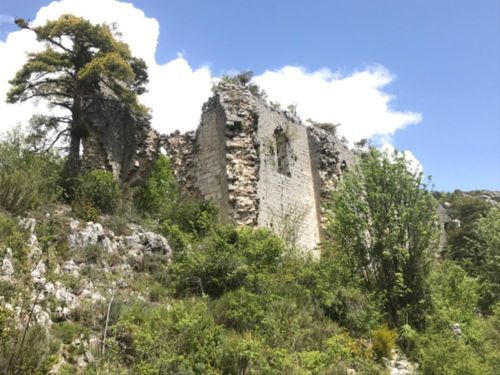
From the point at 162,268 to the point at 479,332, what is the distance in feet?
21.4

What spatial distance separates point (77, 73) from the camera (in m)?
14.9

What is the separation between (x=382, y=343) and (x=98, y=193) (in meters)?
7.38

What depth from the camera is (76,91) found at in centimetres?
1520

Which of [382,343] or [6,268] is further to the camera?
[382,343]

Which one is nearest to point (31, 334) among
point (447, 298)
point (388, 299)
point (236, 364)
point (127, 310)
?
point (127, 310)

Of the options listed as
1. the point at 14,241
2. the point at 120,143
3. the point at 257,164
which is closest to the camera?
the point at 14,241

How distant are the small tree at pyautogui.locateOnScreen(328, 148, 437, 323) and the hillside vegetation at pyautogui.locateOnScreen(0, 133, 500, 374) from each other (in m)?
0.03

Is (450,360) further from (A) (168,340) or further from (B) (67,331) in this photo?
(B) (67,331)

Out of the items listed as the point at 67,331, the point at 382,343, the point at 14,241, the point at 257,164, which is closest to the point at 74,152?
the point at 257,164

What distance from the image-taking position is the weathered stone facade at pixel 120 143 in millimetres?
15023

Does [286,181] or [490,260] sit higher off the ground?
[286,181]

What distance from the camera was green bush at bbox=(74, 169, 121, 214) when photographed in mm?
12047

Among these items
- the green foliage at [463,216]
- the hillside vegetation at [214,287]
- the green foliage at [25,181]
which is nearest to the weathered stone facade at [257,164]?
the hillside vegetation at [214,287]

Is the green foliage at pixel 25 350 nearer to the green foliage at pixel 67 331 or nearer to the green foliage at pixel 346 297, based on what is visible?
the green foliage at pixel 67 331
